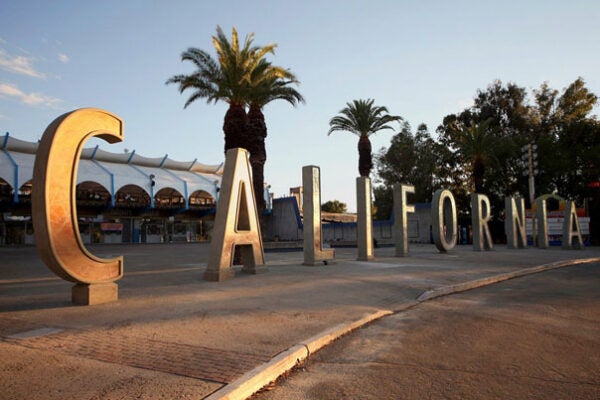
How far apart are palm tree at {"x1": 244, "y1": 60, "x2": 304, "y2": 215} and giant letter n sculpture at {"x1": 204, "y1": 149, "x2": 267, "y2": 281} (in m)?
10.6

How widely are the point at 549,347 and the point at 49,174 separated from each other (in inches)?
291

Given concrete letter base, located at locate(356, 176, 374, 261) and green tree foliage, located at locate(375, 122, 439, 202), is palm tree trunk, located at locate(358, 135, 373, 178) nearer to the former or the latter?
green tree foliage, located at locate(375, 122, 439, 202)

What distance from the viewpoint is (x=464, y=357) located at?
482 cm

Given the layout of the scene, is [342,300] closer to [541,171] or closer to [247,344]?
[247,344]

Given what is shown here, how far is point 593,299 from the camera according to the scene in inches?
339

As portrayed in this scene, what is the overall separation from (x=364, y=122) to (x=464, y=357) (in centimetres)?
2923

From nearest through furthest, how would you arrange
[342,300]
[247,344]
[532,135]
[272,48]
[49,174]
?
1. [247,344]
2. [49,174]
3. [342,300]
4. [272,48]
5. [532,135]

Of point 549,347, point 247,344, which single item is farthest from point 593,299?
point 247,344

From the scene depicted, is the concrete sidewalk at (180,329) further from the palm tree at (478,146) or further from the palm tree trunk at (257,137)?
the palm tree at (478,146)

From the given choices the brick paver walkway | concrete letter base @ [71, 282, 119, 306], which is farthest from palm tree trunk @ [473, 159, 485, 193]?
the brick paver walkway

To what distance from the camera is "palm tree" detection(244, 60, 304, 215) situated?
76.7 feet

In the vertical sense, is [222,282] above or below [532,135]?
below

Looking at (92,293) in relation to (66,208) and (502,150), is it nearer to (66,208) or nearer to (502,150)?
(66,208)

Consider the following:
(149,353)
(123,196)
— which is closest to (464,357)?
(149,353)
